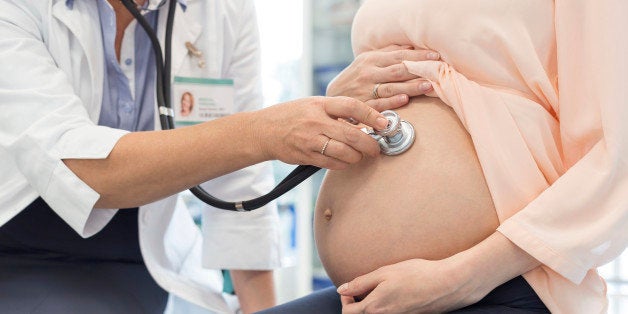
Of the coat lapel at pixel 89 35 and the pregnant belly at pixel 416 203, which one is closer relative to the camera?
the pregnant belly at pixel 416 203

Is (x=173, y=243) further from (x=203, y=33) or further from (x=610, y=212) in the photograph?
(x=610, y=212)

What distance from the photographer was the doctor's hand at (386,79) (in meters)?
1.13

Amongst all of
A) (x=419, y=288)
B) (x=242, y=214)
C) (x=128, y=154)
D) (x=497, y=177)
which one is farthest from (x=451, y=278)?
(x=242, y=214)

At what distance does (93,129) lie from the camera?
118cm

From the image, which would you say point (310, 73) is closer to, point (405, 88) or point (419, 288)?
point (405, 88)

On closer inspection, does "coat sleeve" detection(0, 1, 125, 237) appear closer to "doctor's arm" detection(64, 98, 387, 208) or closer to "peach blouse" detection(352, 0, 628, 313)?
"doctor's arm" detection(64, 98, 387, 208)

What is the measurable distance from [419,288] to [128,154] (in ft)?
1.85

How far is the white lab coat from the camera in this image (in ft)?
3.84

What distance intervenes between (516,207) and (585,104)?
190mm

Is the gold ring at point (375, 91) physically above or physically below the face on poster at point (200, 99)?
above

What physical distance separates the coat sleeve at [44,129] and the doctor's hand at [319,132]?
31 cm

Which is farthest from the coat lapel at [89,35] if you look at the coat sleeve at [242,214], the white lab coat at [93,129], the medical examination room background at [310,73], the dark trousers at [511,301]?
the medical examination room background at [310,73]

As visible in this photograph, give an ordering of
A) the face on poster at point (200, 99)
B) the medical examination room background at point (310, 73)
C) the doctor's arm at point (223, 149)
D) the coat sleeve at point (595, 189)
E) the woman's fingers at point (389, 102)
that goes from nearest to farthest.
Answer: the coat sleeve at point (595, 189)
the doctor's arm at point (223, 149)
the woman's fingers at point (389, 102)
the face on poster at point (200, 99)
the medical examination room background at point (310, 73)

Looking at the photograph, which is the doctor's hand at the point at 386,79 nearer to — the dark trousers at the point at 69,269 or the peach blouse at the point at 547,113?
the peach blouse at the point at 547,113
